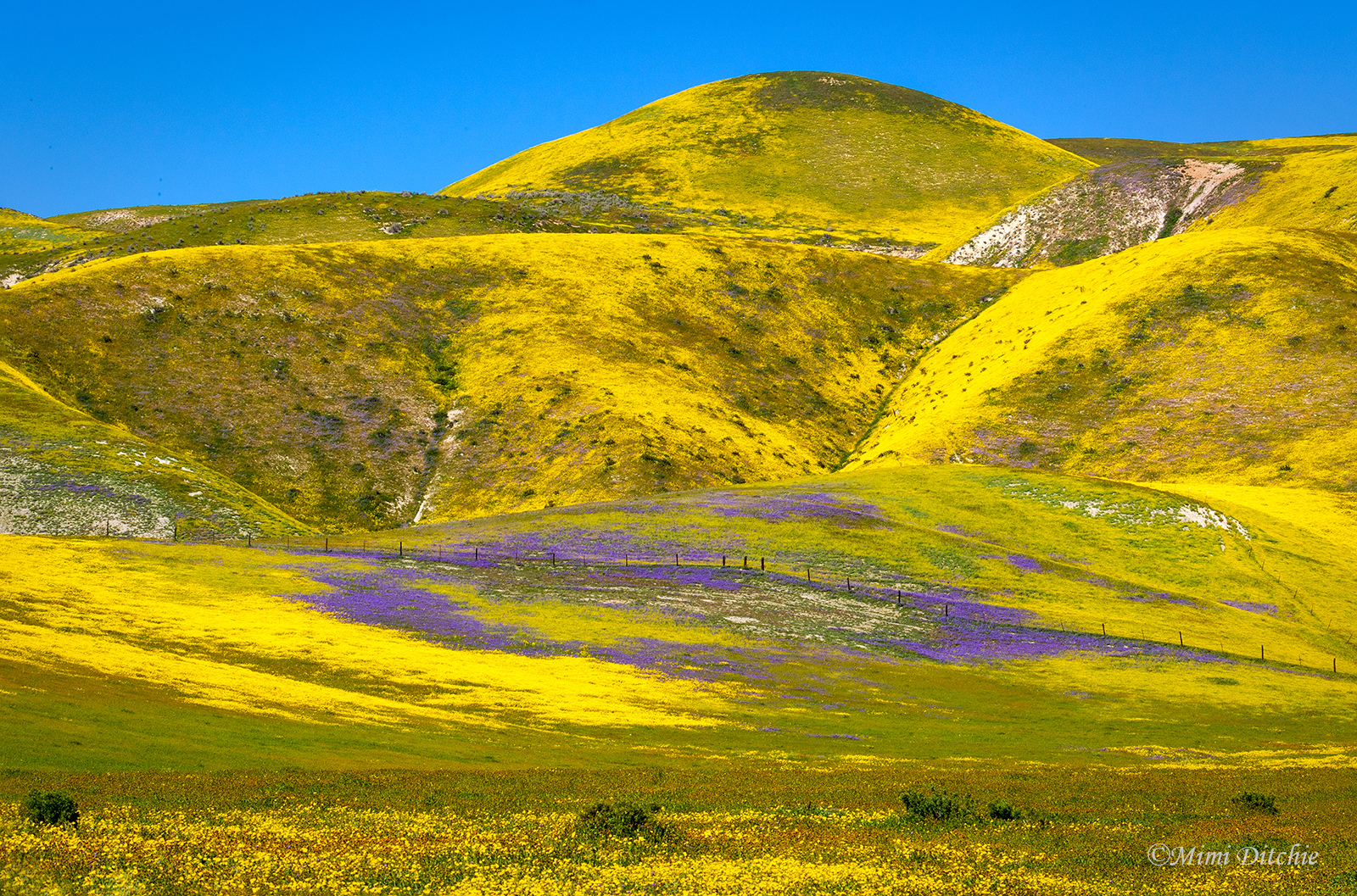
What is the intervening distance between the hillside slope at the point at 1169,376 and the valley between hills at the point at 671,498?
56 cm

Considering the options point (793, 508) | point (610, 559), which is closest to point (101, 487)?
point (610, 559)

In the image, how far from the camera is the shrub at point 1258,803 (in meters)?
26.3

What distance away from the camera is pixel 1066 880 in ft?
67.4

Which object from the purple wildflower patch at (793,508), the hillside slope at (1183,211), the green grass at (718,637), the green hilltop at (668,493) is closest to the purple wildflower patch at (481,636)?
the green grass at (718,637)

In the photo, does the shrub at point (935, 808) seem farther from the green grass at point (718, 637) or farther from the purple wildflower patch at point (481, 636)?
the purple wildflower patch at point (481, 636)

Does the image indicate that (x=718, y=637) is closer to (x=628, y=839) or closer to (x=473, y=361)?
(x=628, y=839)

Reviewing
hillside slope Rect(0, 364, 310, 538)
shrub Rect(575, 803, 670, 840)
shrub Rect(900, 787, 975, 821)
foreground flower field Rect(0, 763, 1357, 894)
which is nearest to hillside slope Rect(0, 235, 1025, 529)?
hillside slope Rect(0, 364, 310, 538)

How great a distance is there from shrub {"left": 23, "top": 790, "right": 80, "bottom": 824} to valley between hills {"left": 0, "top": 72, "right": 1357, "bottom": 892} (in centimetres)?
329

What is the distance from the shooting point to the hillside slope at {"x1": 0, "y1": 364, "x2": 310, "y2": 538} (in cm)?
7744

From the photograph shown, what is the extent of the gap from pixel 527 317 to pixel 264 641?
89333 mm

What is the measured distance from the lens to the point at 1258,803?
2648cm

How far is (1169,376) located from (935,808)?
349 ft

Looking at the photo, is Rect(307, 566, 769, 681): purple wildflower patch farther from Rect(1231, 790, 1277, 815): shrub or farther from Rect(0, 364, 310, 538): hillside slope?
Rect(1231, 790, 1277, 815): shrub

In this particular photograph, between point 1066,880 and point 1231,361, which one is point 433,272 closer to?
point 1231,361
